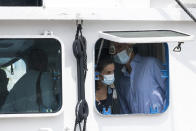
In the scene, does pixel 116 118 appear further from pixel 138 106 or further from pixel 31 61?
pixel 31 61

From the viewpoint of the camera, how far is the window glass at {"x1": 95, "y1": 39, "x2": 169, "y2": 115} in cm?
316

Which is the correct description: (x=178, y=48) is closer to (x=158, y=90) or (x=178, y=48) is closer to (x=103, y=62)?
(x=158, y=90)

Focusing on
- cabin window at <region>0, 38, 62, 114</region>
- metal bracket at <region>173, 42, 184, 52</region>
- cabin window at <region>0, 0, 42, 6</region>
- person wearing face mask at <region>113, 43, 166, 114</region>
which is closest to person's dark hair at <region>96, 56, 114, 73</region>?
person wearing face mask at <region>113, 43, 166, 114</region>

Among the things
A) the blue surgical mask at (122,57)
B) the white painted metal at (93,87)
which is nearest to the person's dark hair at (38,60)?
the white painted metal at (93,87)

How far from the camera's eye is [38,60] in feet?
10.0

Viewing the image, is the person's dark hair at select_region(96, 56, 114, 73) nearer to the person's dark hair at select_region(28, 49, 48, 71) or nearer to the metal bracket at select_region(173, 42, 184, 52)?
the person's dark hair at select_region(28, 49, 48, 71)

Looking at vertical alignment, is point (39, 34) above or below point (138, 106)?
above

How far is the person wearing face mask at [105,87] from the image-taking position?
3141 mm

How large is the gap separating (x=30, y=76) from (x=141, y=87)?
0.83 meters

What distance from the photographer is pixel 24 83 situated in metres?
3.06

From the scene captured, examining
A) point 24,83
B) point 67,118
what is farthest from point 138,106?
point 24,83

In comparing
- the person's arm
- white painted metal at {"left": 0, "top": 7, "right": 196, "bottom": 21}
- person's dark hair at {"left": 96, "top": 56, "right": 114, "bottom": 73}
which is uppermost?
white painted metal at {"left": 0, "top": 7, "right": 196, "bottom": 21}

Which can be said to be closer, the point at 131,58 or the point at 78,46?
the point at 78,46

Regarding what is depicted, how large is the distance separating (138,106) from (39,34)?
35.8 inches
